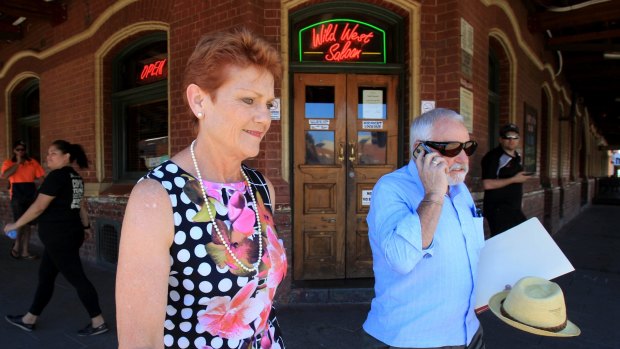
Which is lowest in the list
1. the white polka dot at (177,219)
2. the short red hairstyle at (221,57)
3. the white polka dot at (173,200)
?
the white polka dot at (177,219)

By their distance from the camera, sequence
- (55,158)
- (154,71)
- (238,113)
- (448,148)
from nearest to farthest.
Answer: (238,113) < (448,148) < (55,158) < (154,71)

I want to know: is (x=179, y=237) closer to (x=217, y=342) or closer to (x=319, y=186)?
(x=217, y=342)

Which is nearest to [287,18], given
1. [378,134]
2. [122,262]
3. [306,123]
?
A: [306,123]

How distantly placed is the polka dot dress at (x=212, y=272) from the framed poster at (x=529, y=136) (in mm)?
6872

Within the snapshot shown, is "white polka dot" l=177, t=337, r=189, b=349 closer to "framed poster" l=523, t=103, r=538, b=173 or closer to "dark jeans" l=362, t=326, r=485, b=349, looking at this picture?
"dark jeans" l=362, t=326, r=485, b=349

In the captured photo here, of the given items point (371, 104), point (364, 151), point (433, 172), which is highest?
point (371, 104)

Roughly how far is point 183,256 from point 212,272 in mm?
95

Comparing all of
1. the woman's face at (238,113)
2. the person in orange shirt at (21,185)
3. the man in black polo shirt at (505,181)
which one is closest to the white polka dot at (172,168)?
the woman's face at (238,113)

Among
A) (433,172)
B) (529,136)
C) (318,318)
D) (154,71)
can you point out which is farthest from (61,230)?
(529,136)

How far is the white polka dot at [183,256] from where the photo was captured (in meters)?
1.10

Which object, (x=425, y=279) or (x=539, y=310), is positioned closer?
(x=539, y=310)

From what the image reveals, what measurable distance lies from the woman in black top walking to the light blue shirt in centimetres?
310

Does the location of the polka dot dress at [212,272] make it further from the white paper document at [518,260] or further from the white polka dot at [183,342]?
the white paper document at [518,260]

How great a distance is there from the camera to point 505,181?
4535 mm
